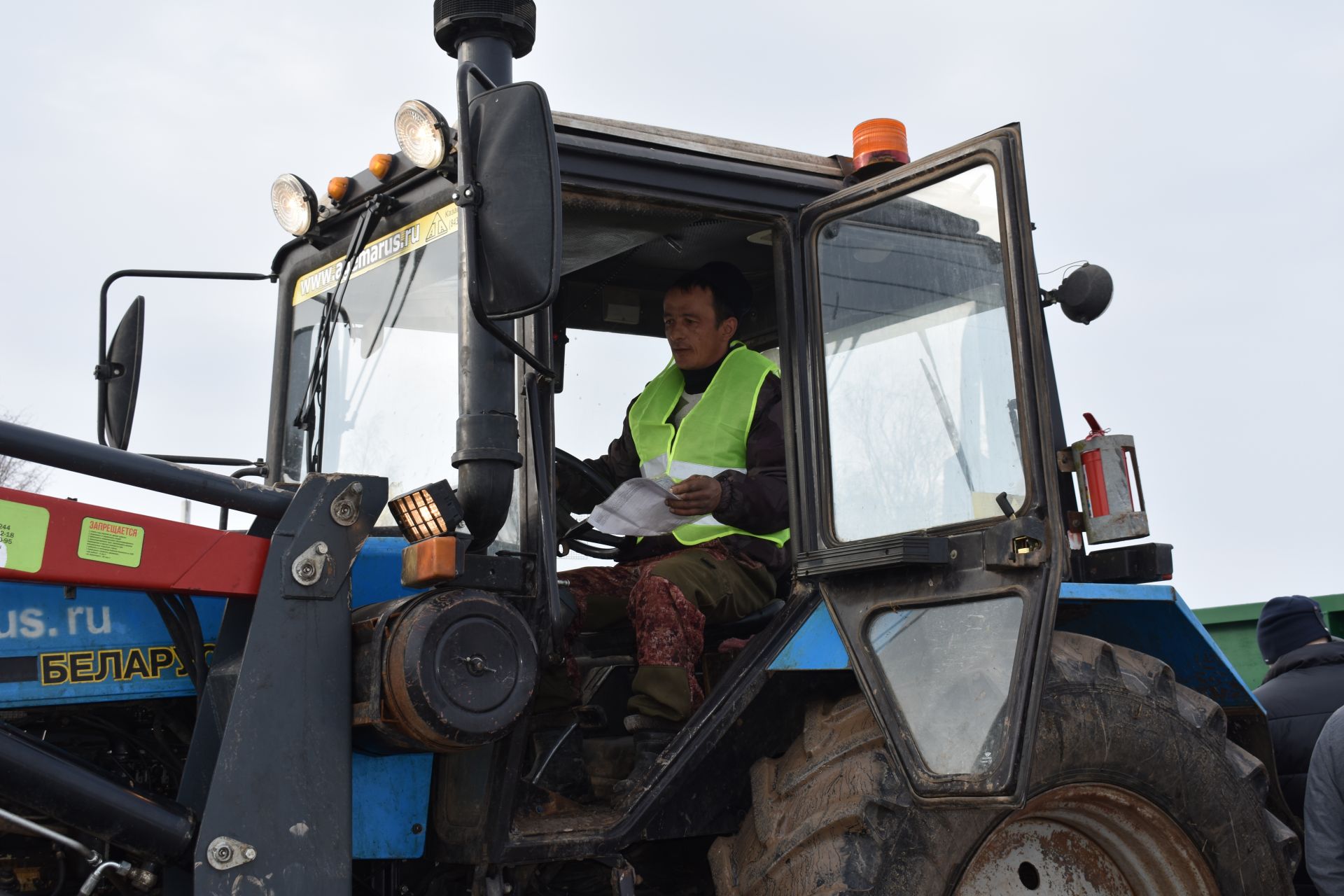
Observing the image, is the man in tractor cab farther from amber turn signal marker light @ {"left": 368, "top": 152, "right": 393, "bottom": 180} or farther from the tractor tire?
amber turn signal marker light @ {"left": 368, "top": 152, "right": 393, "bottom": 180}

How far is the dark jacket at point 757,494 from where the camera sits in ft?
12.1

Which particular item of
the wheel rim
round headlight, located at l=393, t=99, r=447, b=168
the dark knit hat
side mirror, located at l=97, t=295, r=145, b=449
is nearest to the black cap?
round headlight, located at l=393, t=99, r=447, b=168

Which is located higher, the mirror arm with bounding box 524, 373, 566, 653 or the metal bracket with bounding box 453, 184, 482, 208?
the metal bracket with bounding box 453, 184, 482, 208

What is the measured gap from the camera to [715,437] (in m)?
3.91

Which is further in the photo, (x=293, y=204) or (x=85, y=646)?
(x=293, y=204)

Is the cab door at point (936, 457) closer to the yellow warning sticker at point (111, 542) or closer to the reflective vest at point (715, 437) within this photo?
the reflective vest at point (715, 437)

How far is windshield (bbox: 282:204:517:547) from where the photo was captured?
10.7 feet

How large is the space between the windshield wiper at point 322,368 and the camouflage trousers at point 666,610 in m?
0.77

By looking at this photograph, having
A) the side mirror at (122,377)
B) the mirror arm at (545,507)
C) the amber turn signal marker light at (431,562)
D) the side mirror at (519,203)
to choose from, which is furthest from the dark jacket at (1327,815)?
the side mirror at (122,377)

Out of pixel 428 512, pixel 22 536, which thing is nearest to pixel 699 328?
pixel 428 512

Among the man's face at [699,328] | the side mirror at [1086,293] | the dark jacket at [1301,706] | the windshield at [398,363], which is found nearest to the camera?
the windshield at [398,363]

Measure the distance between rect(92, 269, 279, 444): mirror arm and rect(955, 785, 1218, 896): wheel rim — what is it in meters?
2.56

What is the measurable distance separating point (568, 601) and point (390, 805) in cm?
61

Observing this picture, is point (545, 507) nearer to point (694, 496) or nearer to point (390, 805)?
point (694, 496)
